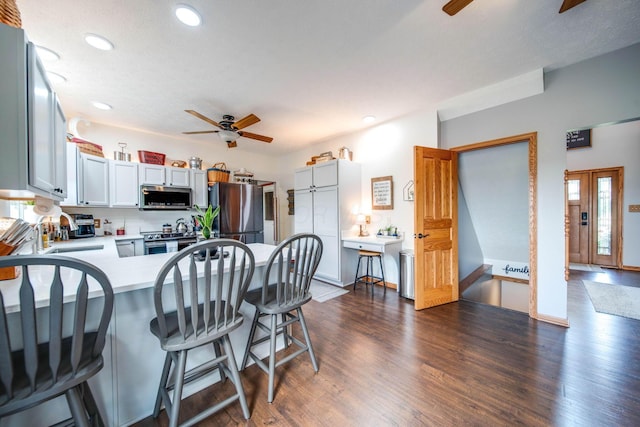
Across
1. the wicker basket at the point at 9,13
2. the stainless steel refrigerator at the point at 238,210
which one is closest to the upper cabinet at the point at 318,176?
the stainless steel refrigerator at the point at 238,210

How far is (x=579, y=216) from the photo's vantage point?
5.52 meters

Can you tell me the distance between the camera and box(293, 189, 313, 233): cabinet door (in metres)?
4.61

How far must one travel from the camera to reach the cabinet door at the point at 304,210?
4.61 metres

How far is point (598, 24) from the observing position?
2.00 m

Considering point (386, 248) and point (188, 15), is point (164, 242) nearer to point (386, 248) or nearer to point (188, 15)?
point (188, 15)

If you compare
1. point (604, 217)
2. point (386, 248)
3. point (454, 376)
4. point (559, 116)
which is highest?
point (559, 116)

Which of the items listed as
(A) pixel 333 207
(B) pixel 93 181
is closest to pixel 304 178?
(A) pixel 333 207

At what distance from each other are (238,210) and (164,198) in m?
1.24

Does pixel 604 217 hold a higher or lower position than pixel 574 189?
lower

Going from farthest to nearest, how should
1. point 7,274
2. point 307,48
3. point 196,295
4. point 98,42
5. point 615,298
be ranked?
1. point 615,298
2. point 307,48
3. point 98,42
4. point 7,274
5. point 196,295

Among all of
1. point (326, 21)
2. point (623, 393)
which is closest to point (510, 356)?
point (623, 393)

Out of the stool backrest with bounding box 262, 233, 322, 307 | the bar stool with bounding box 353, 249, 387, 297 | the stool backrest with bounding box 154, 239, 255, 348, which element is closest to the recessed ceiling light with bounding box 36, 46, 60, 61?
the stool backrest with bounding box 154, 239, 255, 348

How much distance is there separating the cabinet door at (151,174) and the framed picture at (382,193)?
12.0 feet

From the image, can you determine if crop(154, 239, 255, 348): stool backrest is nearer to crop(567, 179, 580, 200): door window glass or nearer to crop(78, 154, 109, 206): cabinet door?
crop(78, 154, 109, 206): cabinet door
